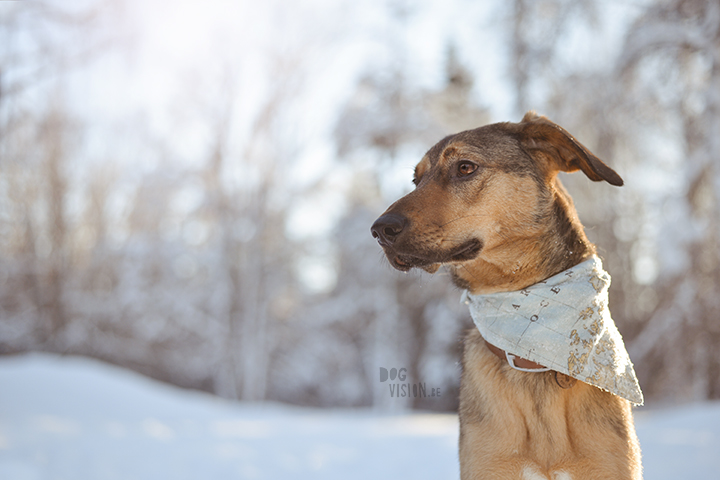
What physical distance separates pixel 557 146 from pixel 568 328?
923 millimetres

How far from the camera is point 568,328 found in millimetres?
2525

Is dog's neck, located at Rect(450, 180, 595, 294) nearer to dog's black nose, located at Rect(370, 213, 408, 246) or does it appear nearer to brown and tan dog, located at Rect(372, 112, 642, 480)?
brown and tan dog, located at Rect(372, 112, 642, 480)

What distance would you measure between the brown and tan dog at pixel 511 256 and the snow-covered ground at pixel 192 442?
3.21m

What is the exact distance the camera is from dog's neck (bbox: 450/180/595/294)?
262cm

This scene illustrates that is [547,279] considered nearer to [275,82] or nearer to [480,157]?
[480,157]

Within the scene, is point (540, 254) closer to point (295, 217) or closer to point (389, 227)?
point (389, 227)

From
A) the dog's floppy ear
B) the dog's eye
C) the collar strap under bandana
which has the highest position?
the dog's floppy ear

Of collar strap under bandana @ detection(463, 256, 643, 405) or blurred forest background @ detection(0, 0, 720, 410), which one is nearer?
collar strap under bandana @ detection(463, 256, 643, 405)

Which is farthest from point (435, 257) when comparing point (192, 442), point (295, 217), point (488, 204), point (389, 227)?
point (295, 217)

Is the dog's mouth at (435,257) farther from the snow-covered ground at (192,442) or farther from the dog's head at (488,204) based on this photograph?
the snow-covered ground at (192,442)

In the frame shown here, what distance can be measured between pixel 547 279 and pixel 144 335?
19.8m

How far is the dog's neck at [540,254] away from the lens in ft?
8.61

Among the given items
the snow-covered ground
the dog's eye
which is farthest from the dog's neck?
the snow-covered ground

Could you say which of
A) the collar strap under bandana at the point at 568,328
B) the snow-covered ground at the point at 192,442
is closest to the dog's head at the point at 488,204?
the collar strap under bandana at the point at 568,328
